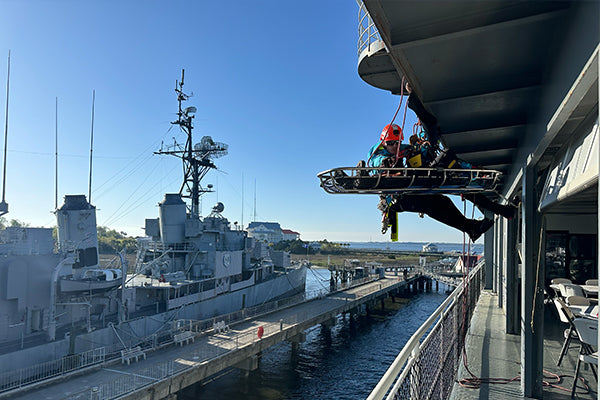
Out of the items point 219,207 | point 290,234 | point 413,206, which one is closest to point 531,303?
point 413,206

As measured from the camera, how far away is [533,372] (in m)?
4.26

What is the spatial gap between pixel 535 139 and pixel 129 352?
1604 centimetres

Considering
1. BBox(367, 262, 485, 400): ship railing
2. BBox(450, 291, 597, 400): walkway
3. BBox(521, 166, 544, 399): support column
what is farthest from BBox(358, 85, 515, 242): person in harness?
BBox(450, 291, 597, 400): walkway

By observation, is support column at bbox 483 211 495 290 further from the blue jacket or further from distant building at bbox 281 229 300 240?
distant building at bbox 281 229 300 240

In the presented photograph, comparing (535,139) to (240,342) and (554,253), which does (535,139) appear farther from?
(240,342)

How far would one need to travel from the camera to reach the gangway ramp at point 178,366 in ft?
38.7

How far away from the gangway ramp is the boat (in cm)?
211

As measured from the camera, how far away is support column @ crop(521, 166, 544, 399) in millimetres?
4262

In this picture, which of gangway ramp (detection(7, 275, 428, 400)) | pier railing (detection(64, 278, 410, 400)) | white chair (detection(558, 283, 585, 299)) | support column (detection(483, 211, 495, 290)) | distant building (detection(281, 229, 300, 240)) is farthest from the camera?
distant building (detection(281, 229, 300, 240))

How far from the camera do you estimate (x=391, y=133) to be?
13.5 ft

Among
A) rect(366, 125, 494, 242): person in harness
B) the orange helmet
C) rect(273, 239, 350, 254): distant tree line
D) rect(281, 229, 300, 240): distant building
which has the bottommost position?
rect(273, 239, 350, 254): distant tree line

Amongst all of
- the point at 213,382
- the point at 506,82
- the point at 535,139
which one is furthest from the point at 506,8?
the point at 213,382

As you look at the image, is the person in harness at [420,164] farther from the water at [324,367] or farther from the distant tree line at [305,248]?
the distant tree line at [305,248]

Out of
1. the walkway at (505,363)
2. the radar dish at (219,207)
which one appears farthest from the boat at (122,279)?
the walkway at (505,363)
